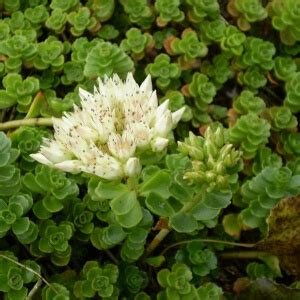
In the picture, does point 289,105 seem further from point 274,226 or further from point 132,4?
point 132,4

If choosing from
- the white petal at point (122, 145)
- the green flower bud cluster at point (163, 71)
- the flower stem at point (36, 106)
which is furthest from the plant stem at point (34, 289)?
the green flower bud cluster at point (163, 71)

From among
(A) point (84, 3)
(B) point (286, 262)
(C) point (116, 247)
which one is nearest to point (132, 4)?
(A) point (84, 3)

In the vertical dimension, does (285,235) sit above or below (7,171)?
below

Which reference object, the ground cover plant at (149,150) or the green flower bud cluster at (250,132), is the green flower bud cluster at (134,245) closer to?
the ground cover plant at (149,150)

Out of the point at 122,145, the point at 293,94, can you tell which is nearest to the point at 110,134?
the point at 122,145

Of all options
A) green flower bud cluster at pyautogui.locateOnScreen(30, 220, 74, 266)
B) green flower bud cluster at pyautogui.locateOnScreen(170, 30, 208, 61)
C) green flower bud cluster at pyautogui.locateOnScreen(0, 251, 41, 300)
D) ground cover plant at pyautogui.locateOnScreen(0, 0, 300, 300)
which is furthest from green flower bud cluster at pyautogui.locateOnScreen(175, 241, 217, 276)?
green flower bud cluster at pyautogui.locateOnScreen(170, 30, 208, 61)

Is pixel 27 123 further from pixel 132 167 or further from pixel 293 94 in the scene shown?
pixel 293 94

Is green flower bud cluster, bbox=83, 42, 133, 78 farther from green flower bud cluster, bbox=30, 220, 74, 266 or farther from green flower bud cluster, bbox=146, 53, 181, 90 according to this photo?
green flower bud cluster, bbox=30, 220, 74, 266
